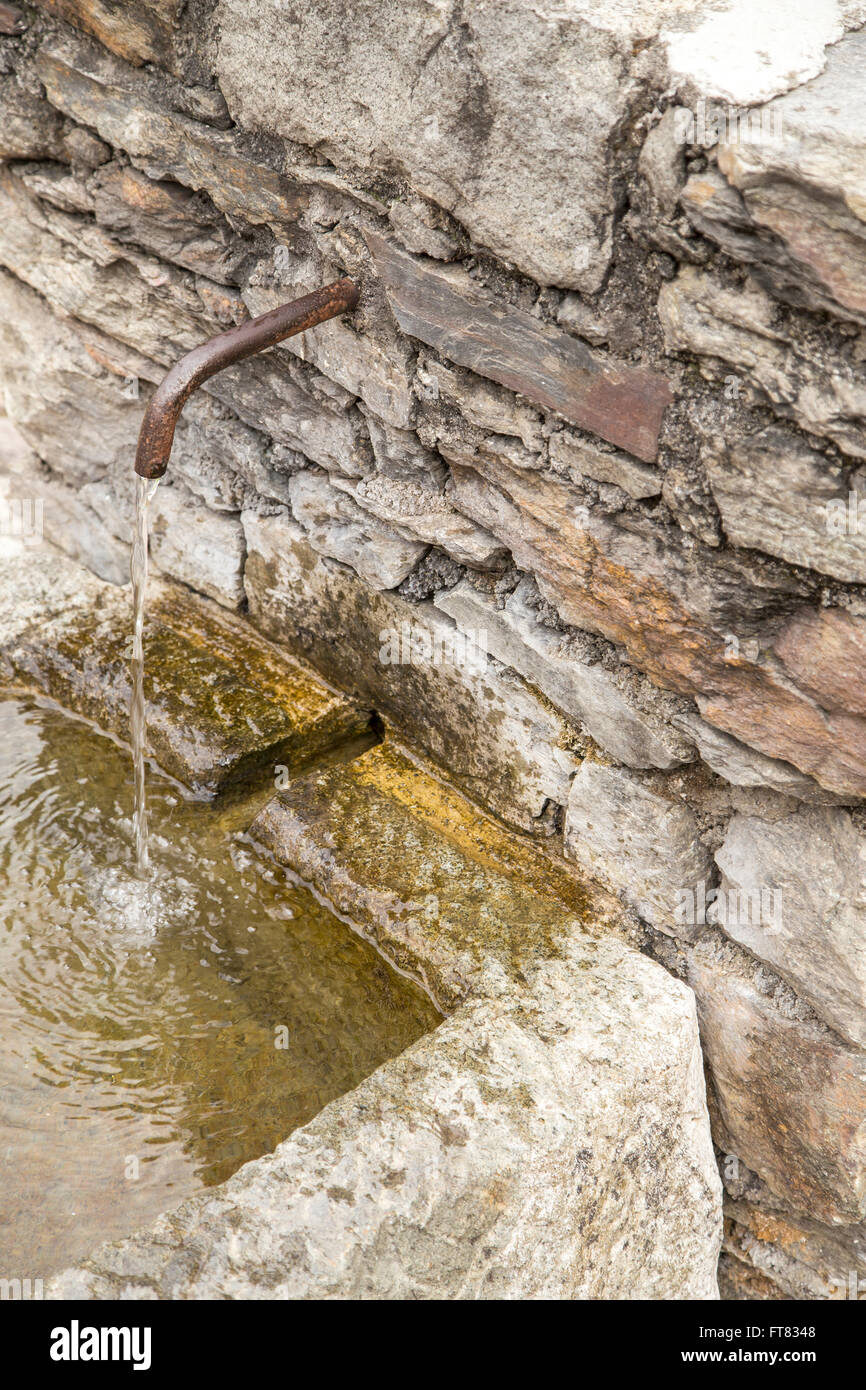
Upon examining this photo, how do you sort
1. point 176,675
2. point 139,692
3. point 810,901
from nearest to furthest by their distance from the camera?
point 810,901 → point 139,692 → point 176,675

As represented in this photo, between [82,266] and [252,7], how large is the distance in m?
0.95

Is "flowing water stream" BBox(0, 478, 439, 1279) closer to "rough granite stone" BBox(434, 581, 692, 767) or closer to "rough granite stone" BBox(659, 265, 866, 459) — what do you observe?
"rough granite stone" BBox(434, 581, 692, 767)

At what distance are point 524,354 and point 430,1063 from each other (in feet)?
4.30

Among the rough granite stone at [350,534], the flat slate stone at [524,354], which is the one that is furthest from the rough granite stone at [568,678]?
the flat slate stone at [524,354]

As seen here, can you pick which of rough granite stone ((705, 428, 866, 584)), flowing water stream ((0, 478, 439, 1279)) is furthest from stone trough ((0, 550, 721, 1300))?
rough granite stone ((705, 428, 866, 584))

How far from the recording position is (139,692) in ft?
9.50

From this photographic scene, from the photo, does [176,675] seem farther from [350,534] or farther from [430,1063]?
[430,1063]

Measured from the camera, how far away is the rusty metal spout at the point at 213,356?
7.26 ft

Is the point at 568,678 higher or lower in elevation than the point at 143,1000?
higher

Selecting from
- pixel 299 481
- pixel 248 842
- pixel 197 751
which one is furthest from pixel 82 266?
pixel 248 842

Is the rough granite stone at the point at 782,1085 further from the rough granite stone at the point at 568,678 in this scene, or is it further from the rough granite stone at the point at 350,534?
the rough granite stone at the point at 350,534

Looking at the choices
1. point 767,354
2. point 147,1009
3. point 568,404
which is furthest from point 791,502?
point 147,1009

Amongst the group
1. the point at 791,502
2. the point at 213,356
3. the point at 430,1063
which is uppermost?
the point at 213,356

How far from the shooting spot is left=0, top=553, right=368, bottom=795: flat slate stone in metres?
2.92
